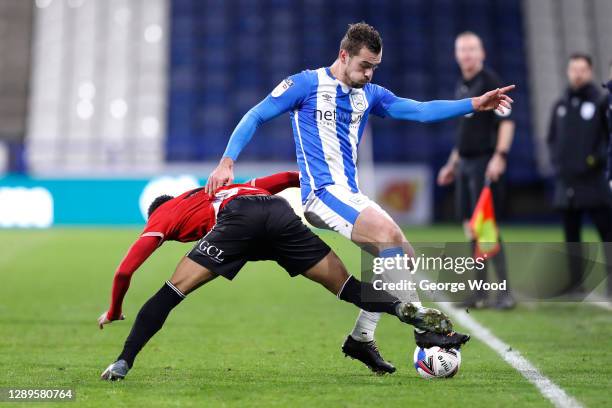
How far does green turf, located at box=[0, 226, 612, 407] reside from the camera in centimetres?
487

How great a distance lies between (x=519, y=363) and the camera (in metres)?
5.96

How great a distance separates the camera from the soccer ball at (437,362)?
530 cm


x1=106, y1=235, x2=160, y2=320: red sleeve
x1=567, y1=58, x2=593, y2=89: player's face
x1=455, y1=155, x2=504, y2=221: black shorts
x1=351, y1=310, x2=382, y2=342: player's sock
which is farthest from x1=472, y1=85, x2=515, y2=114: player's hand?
x1=567, y1=58, x2=593, y2=89: player's face

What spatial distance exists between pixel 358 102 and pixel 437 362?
1.45 metres

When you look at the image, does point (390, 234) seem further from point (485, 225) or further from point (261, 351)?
point (485, 225)

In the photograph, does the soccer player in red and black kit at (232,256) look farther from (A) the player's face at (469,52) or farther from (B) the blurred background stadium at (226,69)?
(B) the blurred background stadium at (226,69)

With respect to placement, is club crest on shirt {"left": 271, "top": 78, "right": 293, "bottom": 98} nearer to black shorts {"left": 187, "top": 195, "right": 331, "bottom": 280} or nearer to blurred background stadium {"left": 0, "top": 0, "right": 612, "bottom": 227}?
black shorts {"left": 187, "top": 195, "right": 331, "bottom": 280}

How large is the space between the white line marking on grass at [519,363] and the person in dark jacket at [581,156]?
5.03ft

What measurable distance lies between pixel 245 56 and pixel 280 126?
3040mm

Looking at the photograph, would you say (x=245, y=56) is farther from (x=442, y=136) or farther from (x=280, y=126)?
(x=442, y=136)

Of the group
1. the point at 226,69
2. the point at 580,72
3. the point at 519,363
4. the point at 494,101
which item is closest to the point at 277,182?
the point at 494,101

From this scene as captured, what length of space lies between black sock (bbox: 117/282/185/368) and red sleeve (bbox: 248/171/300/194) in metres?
0.81

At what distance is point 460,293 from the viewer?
8906 mm

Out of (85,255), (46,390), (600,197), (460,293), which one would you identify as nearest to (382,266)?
(46,390)
